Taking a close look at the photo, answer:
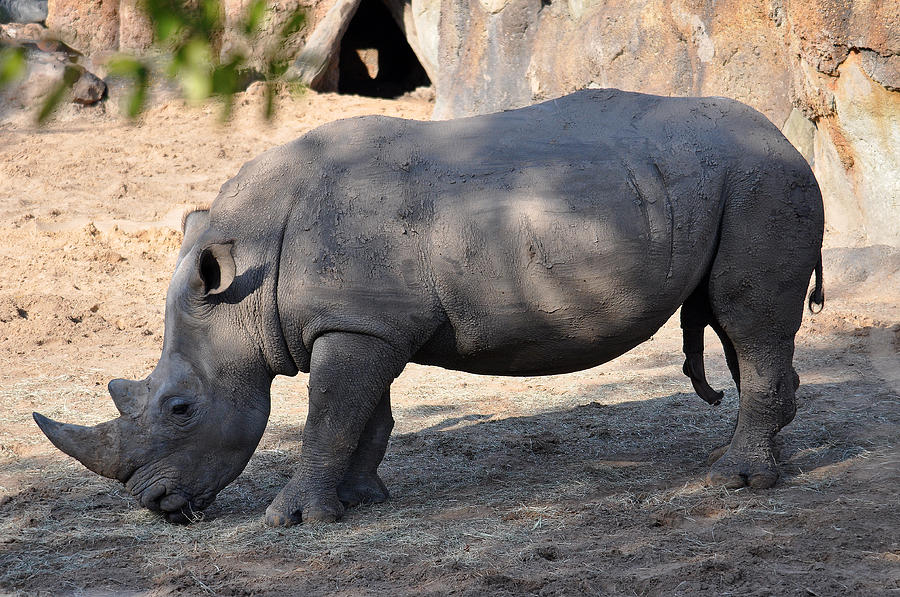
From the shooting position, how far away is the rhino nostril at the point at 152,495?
4.45 m

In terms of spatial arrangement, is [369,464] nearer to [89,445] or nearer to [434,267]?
[434,267]

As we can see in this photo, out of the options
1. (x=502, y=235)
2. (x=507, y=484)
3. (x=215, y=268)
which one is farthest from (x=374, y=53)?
(x=502, y=235)

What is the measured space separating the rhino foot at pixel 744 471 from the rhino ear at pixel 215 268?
2.53m

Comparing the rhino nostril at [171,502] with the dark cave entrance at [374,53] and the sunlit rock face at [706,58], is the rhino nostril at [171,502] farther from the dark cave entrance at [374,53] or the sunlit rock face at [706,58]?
the dark cave entrance at [374,53]

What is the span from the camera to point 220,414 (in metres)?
4.48

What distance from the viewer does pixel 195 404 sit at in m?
4.46

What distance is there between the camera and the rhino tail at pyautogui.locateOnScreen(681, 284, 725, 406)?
5071 millimetres

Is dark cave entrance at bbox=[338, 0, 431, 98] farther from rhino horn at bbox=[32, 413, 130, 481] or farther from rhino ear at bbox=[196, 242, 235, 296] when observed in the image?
rhino horn at bbox=[32, 413, 130, 481]

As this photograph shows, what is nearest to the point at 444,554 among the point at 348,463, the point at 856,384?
the point at 348,463

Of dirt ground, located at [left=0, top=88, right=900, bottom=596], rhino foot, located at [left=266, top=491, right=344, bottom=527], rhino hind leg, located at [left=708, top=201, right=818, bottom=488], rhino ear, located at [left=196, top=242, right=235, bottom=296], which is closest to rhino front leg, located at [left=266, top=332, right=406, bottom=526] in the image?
rhino foot, located at [left=266, top=491, right=344, bottom=527]

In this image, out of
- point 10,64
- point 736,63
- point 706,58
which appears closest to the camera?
point 10,64

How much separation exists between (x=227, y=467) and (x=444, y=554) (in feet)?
3.84

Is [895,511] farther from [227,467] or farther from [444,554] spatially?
[227,467]

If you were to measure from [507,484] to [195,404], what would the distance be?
1.64m
